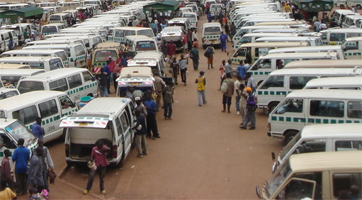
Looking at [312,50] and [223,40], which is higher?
[312,50]

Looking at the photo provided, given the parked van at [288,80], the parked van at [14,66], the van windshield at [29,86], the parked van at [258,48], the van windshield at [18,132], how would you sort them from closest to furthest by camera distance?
1. the van windshield at [18,132]
2. the parked van at [288,80]
3. the van windshield at [29,86]
4. the parked van at [14,66]
5. the parked van at [258,48]

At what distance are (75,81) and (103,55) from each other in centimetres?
498

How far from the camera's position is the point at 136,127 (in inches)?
475

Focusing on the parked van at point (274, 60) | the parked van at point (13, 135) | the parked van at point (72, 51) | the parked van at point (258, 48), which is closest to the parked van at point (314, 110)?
the parked van at point (274, 60)

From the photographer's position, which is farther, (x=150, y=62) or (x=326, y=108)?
(x=150, y=62)

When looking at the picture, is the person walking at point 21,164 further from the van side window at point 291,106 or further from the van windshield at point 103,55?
the van windshield at point 103,55

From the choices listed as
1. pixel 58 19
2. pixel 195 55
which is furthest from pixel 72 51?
pixel 58 19

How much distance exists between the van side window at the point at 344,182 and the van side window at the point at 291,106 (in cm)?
510

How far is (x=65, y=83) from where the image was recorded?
1583 centimetres

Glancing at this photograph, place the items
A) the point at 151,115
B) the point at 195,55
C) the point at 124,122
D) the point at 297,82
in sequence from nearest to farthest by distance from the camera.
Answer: the point at 124,122 → the point at 151,115 → the point at 297,82 → the point at 195,55

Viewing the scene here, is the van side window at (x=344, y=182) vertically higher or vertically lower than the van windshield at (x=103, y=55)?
higher

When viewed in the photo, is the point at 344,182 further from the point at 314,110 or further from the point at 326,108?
the point at 314,110

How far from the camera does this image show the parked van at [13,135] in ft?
34.2

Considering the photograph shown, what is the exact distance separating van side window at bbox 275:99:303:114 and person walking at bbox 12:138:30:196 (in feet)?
20.2
